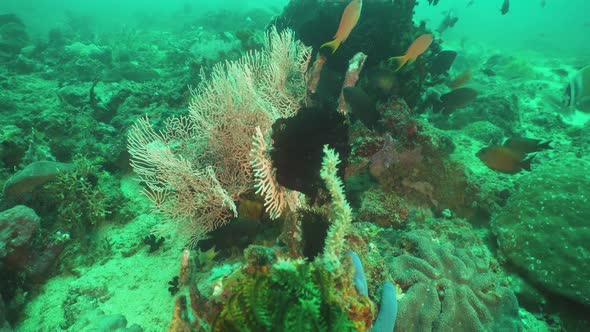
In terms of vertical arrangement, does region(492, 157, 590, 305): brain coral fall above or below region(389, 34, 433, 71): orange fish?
below

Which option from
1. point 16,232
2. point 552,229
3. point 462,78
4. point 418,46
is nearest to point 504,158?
point 552,229

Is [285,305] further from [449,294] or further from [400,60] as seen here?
[400,60]

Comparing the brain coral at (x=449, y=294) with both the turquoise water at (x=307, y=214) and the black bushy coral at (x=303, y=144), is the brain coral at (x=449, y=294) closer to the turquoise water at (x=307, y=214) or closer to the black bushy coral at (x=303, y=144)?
the turquoise water at (x=307, y=214)

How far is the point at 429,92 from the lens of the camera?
705 centimetres

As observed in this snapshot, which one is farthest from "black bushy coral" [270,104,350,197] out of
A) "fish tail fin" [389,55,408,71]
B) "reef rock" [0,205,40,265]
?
"reef rock" [0,205,40,265]

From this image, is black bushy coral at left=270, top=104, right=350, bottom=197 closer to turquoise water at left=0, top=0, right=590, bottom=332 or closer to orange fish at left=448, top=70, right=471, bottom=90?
turquoise water at left=0, top=0, right=590, bottom=332

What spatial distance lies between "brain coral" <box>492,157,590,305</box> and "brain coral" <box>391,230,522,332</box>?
749 mm

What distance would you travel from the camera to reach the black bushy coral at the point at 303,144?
3129 mm

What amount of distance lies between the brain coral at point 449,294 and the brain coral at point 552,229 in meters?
0.75

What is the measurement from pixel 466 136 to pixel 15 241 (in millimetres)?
8624

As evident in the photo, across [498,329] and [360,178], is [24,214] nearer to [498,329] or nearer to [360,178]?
[360,178]

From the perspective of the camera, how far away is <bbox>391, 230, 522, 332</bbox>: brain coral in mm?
2697

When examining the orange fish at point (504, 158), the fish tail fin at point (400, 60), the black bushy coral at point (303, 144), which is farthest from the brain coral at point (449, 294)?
the fish tail fin at point (400, 60)

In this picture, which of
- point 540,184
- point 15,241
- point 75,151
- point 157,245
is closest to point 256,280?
point 157,245
